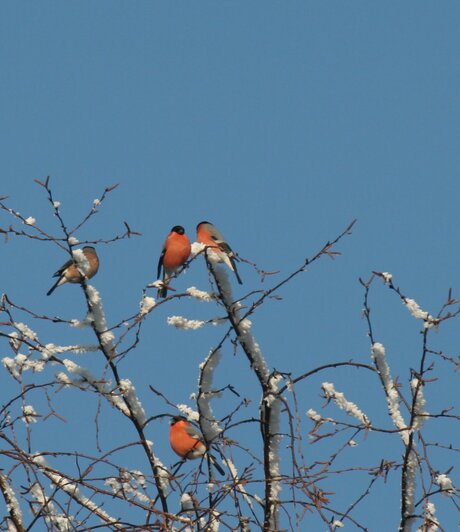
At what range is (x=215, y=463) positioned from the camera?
15.7 ft

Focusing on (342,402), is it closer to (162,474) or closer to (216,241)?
(162,474)

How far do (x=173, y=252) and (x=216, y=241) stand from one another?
1144 millimetres

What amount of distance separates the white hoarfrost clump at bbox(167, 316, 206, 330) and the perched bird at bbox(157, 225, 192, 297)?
195 centimetres

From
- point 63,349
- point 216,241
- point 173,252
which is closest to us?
point 63,349

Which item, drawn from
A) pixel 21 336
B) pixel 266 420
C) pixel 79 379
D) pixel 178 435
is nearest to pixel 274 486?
pixel 266 420

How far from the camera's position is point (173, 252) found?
6.68 metres

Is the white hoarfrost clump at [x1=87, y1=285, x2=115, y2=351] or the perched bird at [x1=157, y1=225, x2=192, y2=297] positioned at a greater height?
the perched bird at [x1=157, y1=225, x2=192, y2=297]

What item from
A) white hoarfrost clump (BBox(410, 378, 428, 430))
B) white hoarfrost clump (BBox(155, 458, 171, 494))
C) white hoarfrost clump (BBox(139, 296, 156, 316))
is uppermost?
white hoarfrost clump (BBox(139, 296, 156, 316))

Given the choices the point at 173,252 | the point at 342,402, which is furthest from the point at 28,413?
the point at 173,252

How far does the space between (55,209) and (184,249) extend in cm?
249

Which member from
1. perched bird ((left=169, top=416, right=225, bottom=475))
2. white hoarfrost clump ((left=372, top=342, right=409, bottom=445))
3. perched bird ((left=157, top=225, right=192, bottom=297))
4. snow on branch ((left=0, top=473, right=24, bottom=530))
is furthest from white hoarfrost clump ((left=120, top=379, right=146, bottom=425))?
perched bird ((left=157, top=225, right=192, bottom=297))

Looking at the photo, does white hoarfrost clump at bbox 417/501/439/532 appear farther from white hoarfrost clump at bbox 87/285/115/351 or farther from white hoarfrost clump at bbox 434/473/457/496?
white hoarfrost clump at bbox 87/285/115/351

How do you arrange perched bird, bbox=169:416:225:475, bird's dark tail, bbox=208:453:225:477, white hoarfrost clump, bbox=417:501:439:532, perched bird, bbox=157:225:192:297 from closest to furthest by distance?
white hoarfrost clump, bbox=417:501:439:532 < bird's dark tail, bbox=208:453:225:477 < perched bird, bbox=169:416:225:475 < perched bird, bbox=157:225:192:297

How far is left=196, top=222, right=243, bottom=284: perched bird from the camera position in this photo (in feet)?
16.0
